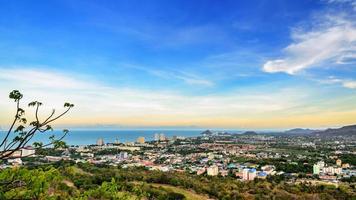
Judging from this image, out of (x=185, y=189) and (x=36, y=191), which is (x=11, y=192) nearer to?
(x=36, y=191)

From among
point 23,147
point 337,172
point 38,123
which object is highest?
point 38,123

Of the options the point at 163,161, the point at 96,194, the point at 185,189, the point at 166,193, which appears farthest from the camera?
the point at 163,161

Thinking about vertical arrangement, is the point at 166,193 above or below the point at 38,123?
below

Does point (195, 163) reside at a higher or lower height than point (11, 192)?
lower

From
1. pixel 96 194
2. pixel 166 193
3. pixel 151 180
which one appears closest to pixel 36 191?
pixel 96 194

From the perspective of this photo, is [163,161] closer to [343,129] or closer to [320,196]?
[320,196]

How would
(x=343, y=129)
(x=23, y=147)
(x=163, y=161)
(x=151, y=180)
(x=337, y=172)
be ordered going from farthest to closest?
(x=343, y=129) < (x=163, y=161) < (x=337, y=172) < (x=151, y=180) < (x=23, y=147)

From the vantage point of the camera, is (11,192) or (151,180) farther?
(151,180)

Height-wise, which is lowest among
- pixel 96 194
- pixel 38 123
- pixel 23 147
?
pixel 96 194

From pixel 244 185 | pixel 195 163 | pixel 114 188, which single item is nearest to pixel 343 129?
pixel 195 163
